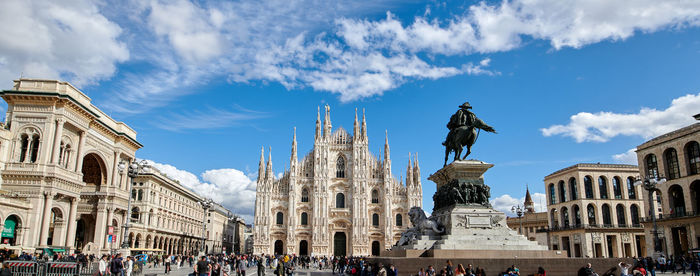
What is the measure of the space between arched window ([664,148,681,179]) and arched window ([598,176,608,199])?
35.1 ft

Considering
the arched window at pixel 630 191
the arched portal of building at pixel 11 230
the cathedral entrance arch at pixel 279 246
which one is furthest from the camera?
the cathedral entrance arch at pixel 279 246

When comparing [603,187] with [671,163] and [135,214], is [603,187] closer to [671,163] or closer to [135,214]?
[671,163]

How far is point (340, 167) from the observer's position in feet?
205

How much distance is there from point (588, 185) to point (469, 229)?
40.5 m

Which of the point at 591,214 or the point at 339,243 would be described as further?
the point at 339,243

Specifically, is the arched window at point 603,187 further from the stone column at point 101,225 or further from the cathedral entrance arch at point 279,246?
the stone column at point 101,225

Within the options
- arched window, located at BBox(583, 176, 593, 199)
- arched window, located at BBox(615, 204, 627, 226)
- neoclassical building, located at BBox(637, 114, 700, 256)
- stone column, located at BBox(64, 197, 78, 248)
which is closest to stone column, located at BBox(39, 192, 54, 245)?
stone column, located at BBox(64, 197, 78, 248)

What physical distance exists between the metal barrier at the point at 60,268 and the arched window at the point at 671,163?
41.3 m

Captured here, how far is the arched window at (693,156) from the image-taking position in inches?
1398

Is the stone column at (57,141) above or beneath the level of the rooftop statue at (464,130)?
above

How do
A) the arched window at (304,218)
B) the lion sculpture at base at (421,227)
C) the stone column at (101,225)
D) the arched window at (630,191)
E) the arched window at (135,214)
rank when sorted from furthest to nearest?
the arched window at (304,218) → the arched window at (630,191) → the arched window at (135,214) → the stone column at (101,225) → the lion sculpture at base at (421,227)

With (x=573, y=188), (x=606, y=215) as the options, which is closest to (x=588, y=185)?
(x=573, y=188)

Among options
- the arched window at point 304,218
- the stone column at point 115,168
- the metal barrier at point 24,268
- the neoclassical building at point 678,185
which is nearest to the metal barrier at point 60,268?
the metal barrier at point 24,268

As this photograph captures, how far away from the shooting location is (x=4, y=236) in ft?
80.7
